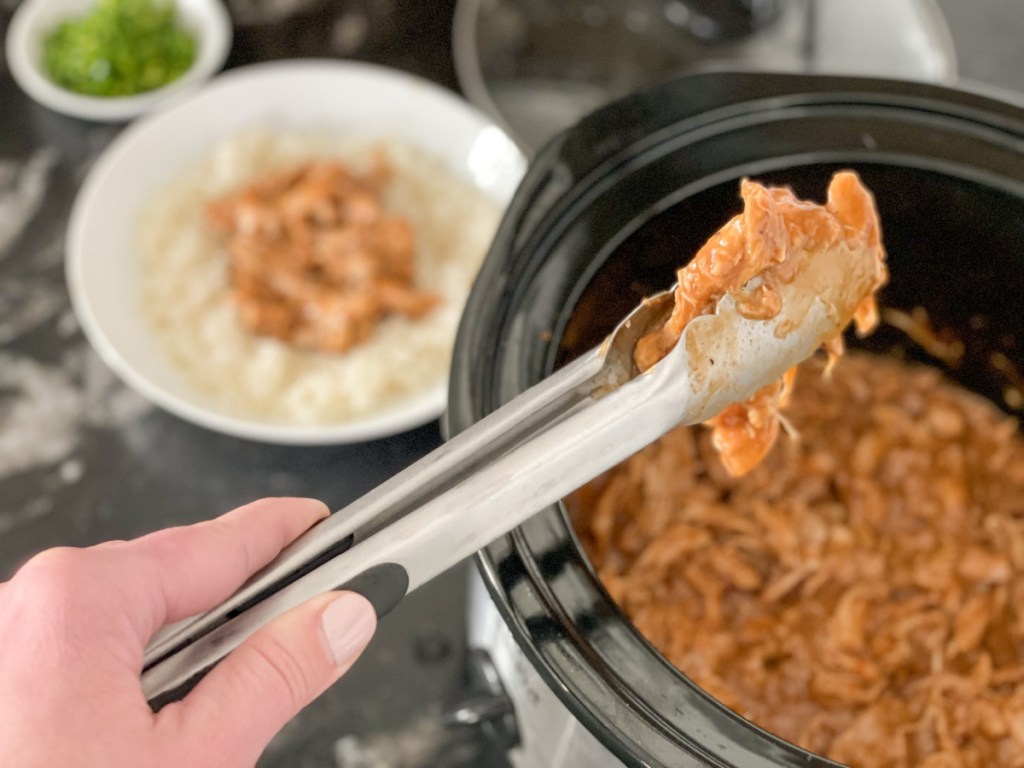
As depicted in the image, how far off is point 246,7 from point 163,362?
3.04ft

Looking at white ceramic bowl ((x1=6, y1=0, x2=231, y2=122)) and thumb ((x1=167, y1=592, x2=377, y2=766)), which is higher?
thumb ((x1=167, y1=592, x2=377, y2=766))

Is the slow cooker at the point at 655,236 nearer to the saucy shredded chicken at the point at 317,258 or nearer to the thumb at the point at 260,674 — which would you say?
the thumb at the point at 260,674

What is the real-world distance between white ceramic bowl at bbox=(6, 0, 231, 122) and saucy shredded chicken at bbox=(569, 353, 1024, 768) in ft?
4.17

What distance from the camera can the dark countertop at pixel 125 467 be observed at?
49.4 inches

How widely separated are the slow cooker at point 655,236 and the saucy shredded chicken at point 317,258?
667 millimetres

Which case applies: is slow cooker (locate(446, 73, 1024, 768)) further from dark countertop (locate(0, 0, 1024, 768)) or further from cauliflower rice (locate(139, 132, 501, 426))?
cauliflower rice (locate(139, 132, 501, 426))

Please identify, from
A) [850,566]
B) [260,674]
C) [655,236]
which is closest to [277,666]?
[260,674]

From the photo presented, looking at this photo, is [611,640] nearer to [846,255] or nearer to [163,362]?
[846,255]

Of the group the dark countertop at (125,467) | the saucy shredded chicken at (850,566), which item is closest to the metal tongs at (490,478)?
the saucy shredded chicken at (850,566)

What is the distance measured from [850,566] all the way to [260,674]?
707mm

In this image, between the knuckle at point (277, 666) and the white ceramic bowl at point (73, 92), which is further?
the white ceramic bowl at point (73, 92)

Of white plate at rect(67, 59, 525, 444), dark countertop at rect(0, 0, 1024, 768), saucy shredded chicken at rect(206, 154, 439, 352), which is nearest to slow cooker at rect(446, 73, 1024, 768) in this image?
dark countertop at rect(0, 0, 1024, 768)

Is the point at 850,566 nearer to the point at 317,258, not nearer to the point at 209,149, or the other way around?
the point at 317,258

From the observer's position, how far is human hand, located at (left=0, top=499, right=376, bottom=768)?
610mm
